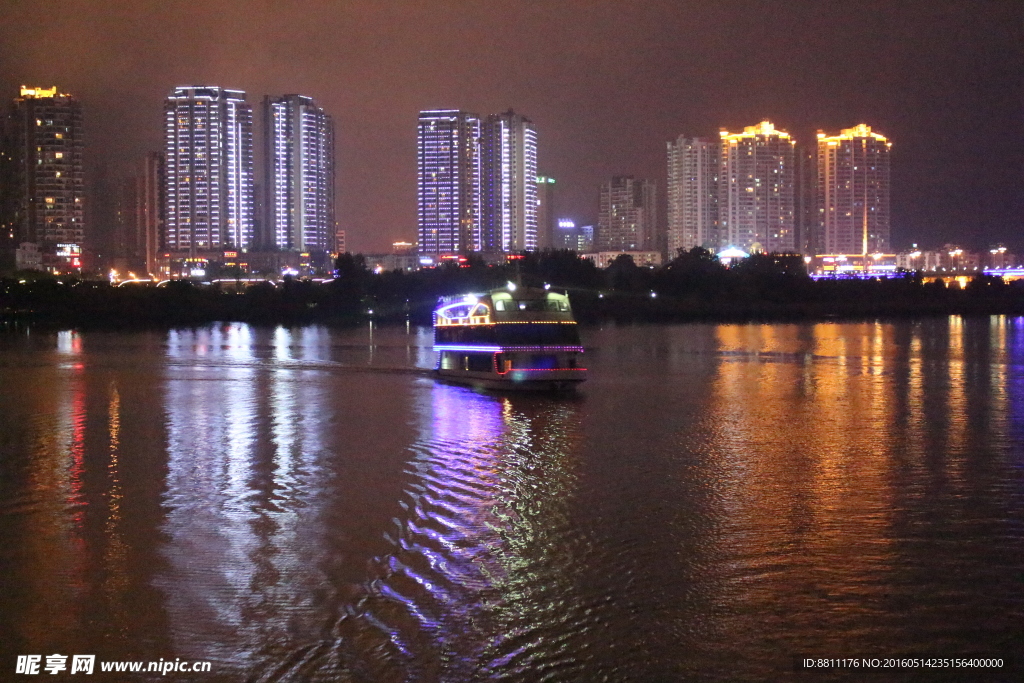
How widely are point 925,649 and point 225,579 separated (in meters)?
5.36

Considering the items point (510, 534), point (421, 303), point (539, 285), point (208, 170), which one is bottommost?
point (510, 534)

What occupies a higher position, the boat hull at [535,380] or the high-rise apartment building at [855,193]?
the high-rise apartment building at [855,193]

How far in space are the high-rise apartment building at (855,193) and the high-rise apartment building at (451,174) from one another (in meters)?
56.1

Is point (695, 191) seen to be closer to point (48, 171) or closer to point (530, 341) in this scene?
point (48, 171)

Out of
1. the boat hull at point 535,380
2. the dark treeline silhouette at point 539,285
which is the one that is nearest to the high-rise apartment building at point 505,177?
the dark treeline silhouette at point 539,285

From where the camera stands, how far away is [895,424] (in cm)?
1731

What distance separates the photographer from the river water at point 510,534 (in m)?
6.69

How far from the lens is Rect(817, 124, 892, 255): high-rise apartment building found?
146500 millimetres

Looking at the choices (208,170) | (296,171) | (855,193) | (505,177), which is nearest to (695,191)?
(855,193)

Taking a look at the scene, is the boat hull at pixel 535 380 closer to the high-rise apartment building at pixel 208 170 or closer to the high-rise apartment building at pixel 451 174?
the high-rise apartment building at pixel 451 174

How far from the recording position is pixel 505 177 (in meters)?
128

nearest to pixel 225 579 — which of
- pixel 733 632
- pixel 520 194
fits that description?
pixel 733 632

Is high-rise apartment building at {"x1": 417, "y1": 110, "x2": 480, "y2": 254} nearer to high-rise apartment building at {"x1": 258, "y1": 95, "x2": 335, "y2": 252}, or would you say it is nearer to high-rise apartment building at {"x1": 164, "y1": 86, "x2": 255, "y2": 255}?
high-rise apartment building at {"x1": 258, "y1": 95, "x2": 335, "y2": 252}

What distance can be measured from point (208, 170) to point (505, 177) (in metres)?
46.3
